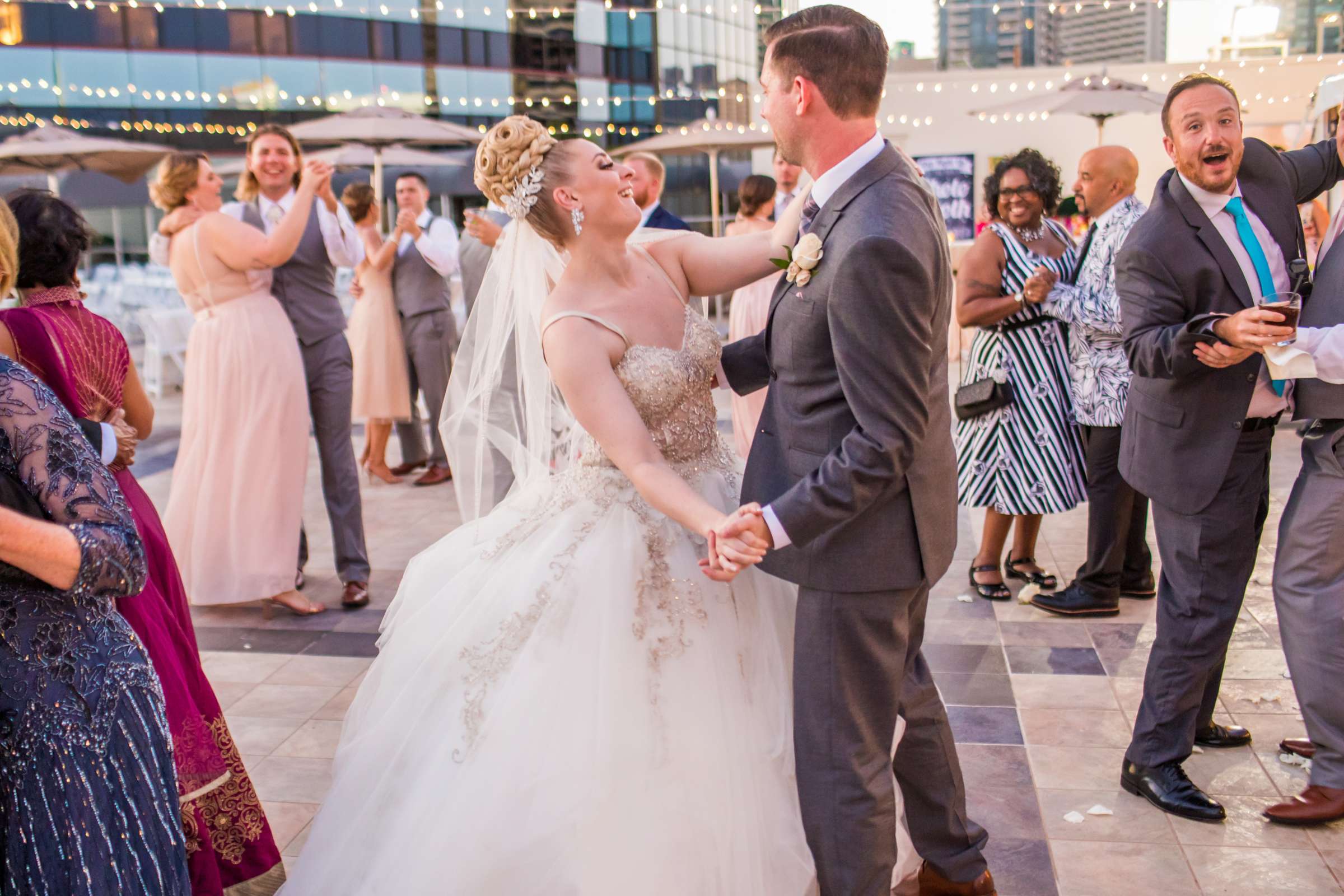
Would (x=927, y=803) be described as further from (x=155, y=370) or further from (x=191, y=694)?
(x=155, y=370)

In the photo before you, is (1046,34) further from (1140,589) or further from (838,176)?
(838,176)

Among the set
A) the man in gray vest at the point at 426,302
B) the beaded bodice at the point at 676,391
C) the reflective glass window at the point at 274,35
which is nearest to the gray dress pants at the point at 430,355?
the man in gray vest at the point at 426,302

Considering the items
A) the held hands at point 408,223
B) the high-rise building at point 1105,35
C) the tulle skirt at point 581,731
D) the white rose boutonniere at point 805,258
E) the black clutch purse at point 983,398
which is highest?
the high-rise building at point 1105,35

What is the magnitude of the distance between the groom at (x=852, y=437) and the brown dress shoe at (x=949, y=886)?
358mm

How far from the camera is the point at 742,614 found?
249 centimetres

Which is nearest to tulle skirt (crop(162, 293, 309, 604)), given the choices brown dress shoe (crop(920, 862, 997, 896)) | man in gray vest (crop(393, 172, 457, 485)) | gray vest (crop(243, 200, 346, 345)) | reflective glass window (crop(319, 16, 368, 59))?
gray vest (crop(243, 200, 346, 345))

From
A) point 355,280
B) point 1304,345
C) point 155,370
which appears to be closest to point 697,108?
point 155,370

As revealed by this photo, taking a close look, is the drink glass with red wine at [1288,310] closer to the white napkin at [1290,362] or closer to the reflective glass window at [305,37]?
the white napkin at [1290,362]

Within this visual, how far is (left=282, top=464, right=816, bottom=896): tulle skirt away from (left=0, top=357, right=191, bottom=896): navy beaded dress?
2.31ft

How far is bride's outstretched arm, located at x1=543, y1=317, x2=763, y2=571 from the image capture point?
2.37 meters

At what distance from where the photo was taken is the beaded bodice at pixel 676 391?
Result: 251cm

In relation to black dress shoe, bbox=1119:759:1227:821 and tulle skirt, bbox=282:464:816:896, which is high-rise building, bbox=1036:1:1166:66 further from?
tulle skirt, bbox=282:464:816:896

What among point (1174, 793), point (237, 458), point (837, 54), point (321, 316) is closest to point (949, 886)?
point (1174, 793)

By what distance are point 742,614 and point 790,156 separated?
38.7 inches
